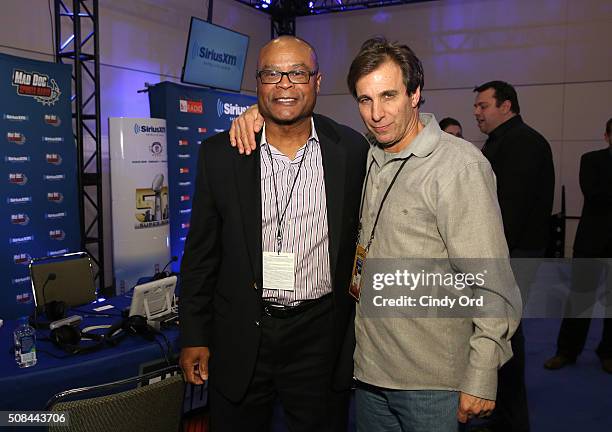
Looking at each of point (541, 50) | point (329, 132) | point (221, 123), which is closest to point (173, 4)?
point (221, 123)

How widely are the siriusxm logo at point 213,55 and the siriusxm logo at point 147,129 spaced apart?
1.18 metres

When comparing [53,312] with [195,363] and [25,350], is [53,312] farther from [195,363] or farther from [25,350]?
[195,363]

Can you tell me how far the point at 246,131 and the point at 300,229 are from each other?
1.27 ft

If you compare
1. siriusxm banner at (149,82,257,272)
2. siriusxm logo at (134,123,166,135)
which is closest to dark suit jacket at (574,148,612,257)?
siriusxm logo at (134,123,166,135)

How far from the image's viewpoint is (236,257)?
5.68 ft

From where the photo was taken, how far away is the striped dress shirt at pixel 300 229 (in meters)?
1.75

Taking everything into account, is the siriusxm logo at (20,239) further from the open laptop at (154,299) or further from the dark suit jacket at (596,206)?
the dark suit jacket at (596,206)

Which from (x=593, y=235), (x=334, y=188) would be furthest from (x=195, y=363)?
(x=593, y=235)

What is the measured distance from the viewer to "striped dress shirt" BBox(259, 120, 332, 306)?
1746mm

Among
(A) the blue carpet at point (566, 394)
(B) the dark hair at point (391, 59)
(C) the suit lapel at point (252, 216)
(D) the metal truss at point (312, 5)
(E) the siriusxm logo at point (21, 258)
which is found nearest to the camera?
(B) the dark hair at point (391, 59)

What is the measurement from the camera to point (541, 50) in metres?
7.82

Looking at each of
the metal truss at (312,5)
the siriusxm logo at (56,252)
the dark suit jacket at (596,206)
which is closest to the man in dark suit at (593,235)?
the dark suit jacket at (596,206)

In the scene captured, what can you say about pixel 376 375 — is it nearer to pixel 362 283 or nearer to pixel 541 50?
pixel 362 283

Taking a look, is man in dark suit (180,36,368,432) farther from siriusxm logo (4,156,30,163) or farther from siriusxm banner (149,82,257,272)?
siriusxm banner (149,82,257,272)
